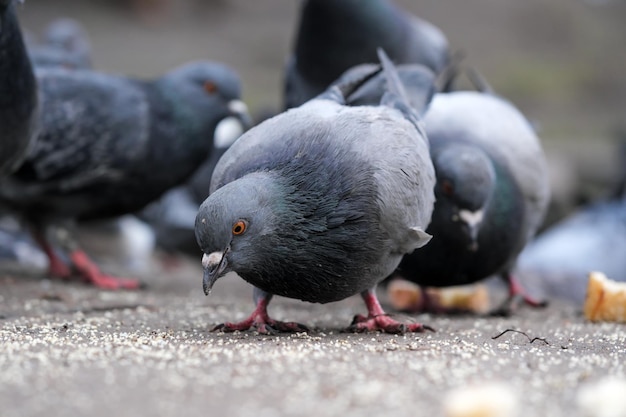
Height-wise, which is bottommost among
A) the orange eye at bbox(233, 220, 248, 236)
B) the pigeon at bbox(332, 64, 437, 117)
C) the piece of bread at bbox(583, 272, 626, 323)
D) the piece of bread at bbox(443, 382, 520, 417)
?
the piece of bread at bbox(583, 272, 626, 323)

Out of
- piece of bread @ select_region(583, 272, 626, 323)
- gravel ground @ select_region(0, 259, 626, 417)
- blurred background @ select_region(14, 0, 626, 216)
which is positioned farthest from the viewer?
blurred background @ select_region(14, 0, 626, 216)

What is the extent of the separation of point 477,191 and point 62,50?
5.83 m

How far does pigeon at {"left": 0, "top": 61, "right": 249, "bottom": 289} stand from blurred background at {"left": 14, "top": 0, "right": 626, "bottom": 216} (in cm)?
927

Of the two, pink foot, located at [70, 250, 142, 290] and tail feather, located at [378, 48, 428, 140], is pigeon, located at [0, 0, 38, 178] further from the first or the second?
tail feather, located at [378, 48, 428, 140]

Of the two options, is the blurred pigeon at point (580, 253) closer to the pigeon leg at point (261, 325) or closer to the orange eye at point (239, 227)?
the pigeon leg at point (261, 325)

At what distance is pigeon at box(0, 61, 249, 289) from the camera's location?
6.46m

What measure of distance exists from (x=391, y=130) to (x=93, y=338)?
1612mm

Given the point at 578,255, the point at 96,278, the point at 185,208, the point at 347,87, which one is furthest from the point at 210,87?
the point at 578,255

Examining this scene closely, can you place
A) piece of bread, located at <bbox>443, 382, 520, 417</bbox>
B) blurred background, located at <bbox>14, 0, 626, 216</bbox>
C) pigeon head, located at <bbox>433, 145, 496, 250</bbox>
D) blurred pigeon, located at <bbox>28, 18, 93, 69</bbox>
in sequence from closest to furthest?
piece of bread, located at <bbox>443, 382, 520, 417</bbox>
pigeon head, located at <bbox>433, 145, 496, 250</bbox>
blurred pigeon, located at <bbox>28, 18, 93, 69</bbox>
blurred background, located at <bbox>14, 0, 626, 216</bbox>

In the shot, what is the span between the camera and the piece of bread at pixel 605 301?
5203 millimetres

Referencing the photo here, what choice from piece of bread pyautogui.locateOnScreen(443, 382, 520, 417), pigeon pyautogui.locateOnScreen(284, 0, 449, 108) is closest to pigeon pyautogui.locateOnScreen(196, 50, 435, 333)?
piece of bread pyautogui.locateOnScreen(443, 382, 520, 417)

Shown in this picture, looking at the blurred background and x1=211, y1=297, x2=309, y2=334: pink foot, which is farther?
the blurred background

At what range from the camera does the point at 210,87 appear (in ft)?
23.0

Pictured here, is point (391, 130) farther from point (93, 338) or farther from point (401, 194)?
point (93, 338)
